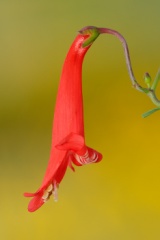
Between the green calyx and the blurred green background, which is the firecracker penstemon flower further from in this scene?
the blurred green background

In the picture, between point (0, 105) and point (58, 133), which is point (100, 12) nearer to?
point (0, 105)

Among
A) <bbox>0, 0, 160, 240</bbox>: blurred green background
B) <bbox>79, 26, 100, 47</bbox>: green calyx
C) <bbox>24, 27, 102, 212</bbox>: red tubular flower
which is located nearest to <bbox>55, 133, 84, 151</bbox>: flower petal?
<bbox>24, 27, 102, 212</bbox>: red tubular flower

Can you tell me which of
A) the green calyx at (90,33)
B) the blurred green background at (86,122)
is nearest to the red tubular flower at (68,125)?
the green calyx at (90,33)

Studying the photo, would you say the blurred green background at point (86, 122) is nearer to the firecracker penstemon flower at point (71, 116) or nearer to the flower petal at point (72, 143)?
the firecracker penstemon flower at point (71, 116)

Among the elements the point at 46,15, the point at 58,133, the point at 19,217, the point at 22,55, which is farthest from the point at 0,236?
the point at 58,133

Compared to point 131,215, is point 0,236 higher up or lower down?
higher up

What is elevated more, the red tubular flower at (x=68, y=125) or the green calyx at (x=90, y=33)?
the green calyx at (x=90, y=33)
